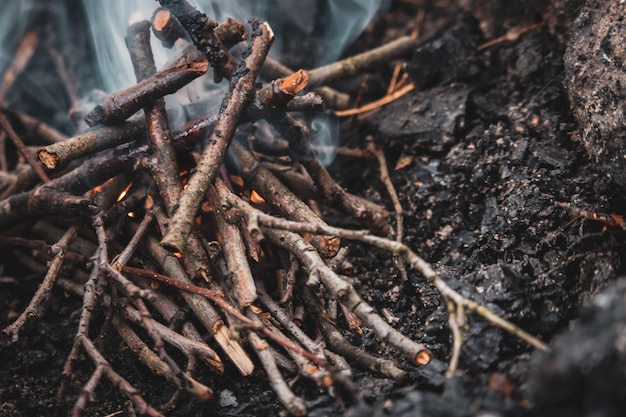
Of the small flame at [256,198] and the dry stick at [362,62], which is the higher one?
the dry stick at [362,62]

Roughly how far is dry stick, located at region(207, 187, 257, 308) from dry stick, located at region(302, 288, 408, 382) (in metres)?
0.35

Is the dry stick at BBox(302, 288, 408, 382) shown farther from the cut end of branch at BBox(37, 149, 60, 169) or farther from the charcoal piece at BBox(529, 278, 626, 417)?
the cut end of branch at BBox(37, 149, 60, 169)

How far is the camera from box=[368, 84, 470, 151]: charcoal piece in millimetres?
3033

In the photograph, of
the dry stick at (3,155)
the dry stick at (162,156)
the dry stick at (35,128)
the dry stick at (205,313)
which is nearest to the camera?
the dry stick at (205,313)

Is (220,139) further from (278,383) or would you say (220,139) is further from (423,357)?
(423,357)

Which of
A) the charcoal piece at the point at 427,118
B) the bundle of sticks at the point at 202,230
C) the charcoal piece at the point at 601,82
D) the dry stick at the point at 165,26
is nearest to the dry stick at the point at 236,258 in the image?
the bundle of sticks at the point at 202,230

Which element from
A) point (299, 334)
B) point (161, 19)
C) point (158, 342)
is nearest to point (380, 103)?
Answer: point (161, 19)

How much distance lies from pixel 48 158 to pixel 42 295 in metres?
0.60

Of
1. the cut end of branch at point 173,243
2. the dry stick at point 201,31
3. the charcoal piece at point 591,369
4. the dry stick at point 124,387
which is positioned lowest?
the charcoal piece at point 591,369

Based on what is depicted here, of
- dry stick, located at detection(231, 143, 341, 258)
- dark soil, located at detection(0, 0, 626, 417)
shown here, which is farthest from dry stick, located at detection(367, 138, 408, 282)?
dry stick, located at detection(231, 143, 341, 258)

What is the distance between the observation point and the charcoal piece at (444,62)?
131 inches

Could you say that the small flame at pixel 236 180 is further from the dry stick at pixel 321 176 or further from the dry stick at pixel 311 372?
the dry stick at pixel 311 372

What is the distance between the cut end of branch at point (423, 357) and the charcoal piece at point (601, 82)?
1.06 m

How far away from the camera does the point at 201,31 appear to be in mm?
2490
